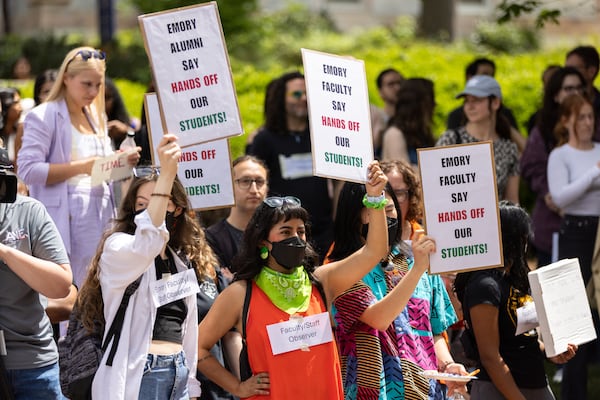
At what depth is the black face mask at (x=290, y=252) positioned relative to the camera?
534cm

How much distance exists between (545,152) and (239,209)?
3.62m

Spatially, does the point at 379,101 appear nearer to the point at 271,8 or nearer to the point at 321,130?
the point at 321,130

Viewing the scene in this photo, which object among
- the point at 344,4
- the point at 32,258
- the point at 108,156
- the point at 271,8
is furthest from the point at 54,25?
the point at 32,258

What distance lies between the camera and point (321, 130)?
18.4 feet

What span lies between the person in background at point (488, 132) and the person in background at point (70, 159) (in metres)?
2.92

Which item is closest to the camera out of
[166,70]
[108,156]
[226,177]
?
[166,70]

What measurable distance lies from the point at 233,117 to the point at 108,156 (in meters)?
1.53

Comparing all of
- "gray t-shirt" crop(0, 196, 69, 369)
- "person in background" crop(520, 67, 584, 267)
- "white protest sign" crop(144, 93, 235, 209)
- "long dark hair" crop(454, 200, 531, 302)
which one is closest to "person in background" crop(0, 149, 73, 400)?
"gray t-shirt" crop(0, 196, 69, 369)

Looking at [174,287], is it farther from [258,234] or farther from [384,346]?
[384,346]

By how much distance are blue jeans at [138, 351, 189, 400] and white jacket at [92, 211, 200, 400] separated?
66mm

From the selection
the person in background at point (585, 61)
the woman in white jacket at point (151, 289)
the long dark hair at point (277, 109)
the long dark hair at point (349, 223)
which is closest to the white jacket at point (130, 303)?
the woman in white jacket at point (151, 289)

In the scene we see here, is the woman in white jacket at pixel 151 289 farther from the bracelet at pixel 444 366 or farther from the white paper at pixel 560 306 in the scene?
the white paper at pixel 560 306

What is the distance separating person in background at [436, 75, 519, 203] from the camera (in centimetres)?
898

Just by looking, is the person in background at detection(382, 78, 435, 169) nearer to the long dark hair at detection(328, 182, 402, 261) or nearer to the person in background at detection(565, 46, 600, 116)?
the person in background at detection(565, 46, 600, 116)
